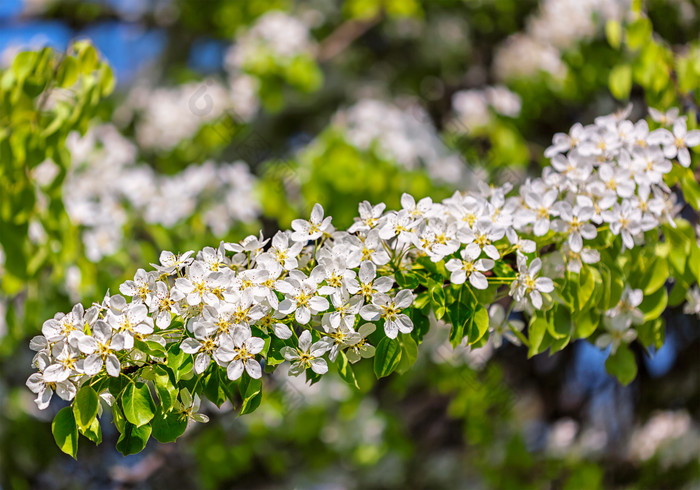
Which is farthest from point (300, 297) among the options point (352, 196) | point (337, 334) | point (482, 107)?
point (482, 107)

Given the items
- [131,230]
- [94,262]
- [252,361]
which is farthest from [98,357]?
[131,230]

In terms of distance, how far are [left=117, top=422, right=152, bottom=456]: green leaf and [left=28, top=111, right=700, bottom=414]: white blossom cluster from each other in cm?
9

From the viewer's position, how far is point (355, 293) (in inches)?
36.9

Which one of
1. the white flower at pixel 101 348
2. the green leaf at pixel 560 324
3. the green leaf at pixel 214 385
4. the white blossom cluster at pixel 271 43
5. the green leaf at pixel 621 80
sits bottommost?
the white blossom cluster at pixel 271 43

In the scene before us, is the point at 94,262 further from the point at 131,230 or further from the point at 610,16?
the point at 610,16

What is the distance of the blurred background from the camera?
2352mm

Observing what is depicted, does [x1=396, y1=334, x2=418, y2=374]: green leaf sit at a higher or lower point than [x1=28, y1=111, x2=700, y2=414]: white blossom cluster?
lower

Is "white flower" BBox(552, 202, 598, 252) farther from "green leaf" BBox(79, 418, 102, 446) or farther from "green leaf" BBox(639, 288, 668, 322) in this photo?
"green leaf" BBox(79, 418, 102, 446)

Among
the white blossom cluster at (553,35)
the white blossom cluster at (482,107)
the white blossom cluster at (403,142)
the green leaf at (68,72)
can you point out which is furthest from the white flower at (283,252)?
the white blossom cluster at (553,35)

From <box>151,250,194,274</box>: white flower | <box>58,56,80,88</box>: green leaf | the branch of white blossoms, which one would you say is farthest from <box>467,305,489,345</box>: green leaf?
<box>58,56,80,88</box>: green leaf

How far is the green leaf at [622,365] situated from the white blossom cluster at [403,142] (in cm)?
157

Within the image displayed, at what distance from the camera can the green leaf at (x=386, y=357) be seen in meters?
0.94

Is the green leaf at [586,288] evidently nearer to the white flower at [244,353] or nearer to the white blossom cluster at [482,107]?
the white flower at [244,353]

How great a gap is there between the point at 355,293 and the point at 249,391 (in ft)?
0.67
